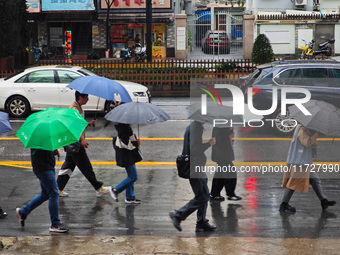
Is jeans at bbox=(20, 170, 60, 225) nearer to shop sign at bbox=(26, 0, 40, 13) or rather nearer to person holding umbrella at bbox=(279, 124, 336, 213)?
person holding umbrella at bbox=(279, 124, 336, 213)

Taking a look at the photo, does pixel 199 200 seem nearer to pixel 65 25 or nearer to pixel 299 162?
pixel 299 162

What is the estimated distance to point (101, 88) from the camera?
9.30 metres

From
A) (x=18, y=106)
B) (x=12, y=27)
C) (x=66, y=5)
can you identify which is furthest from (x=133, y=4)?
(x=18, y=106)

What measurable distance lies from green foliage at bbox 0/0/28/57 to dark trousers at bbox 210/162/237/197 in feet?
53.4

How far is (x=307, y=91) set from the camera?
14.0 metres

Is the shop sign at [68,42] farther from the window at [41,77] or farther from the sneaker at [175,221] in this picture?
the sneaker at [175,221]

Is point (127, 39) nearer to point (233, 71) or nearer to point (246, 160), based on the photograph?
point (233, 71)

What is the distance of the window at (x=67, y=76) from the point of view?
55.4 feet

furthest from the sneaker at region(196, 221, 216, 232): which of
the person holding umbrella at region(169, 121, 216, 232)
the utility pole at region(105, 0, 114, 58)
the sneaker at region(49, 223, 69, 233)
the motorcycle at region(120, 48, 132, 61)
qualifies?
the utility pole at region(105, 0, 114, 58)

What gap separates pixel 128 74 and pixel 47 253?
1534 cm

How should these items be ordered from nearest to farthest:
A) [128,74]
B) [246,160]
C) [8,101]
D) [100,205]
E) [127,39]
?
1. [100,205]
2. [246,160]
3. [8,101]
4. [128,74]
5. [127,39]

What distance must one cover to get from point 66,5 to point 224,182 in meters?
31.3

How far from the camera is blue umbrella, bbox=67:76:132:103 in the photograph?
918 cm

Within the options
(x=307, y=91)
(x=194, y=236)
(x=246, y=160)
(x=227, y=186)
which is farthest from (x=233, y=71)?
(x=194, y=236)
